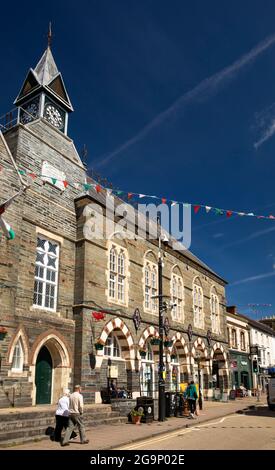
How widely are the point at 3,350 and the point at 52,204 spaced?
20.3 feet

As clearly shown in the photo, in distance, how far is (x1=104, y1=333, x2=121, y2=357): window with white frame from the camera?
18891mm

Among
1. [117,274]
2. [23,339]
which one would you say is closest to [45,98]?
[117,274]

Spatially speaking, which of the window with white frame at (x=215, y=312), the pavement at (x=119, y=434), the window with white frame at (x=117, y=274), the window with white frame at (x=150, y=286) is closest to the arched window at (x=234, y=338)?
the window with white frame at (x=215, y=312)

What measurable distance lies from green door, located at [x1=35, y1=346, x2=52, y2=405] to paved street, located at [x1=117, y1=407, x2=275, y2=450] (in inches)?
201

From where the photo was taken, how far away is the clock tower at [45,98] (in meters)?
20.0

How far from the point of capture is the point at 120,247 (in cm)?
2033

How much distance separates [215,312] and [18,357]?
19.6 metres

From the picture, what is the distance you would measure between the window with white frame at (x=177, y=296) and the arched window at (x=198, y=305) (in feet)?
7.02

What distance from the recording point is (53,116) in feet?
67.2

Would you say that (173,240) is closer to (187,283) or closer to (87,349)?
(187,283)

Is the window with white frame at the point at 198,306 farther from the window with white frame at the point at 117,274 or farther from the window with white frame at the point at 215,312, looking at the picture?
the window with white frame at the point at 117,274
